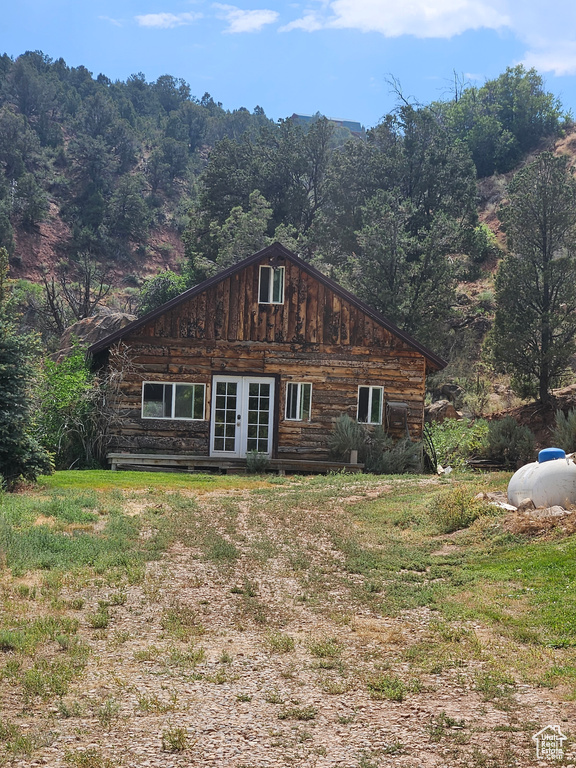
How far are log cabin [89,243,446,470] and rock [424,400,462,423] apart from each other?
8.07 meters

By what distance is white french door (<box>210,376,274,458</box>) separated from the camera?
2252 centimetres

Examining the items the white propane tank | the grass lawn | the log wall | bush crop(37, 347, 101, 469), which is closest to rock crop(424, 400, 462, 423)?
the log wall

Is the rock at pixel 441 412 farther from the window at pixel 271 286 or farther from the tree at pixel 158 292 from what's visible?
the tree at pixel 158 292

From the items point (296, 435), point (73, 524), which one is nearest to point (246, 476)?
point (296, 435)

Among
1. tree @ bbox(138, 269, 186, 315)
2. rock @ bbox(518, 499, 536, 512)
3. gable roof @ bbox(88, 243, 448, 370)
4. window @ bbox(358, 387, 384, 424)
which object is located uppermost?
tree @ bbox(138, 269, 186, 315)

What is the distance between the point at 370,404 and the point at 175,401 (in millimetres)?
5308

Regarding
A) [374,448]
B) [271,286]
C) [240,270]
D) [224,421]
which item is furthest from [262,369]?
[374,448]

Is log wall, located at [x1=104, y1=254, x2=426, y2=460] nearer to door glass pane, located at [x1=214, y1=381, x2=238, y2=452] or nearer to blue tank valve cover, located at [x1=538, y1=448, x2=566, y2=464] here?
door glass pane, located at [x1=214, y1=381, x2=238, y2=452]

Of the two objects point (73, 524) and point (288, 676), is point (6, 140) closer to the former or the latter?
point (73, 524)

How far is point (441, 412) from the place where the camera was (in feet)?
101

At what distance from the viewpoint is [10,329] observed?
15898mm

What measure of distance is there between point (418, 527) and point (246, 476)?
8500mm

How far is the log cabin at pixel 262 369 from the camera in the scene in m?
22.3

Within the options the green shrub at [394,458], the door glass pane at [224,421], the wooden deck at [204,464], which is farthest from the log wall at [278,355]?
the green shrub at [394,458]
